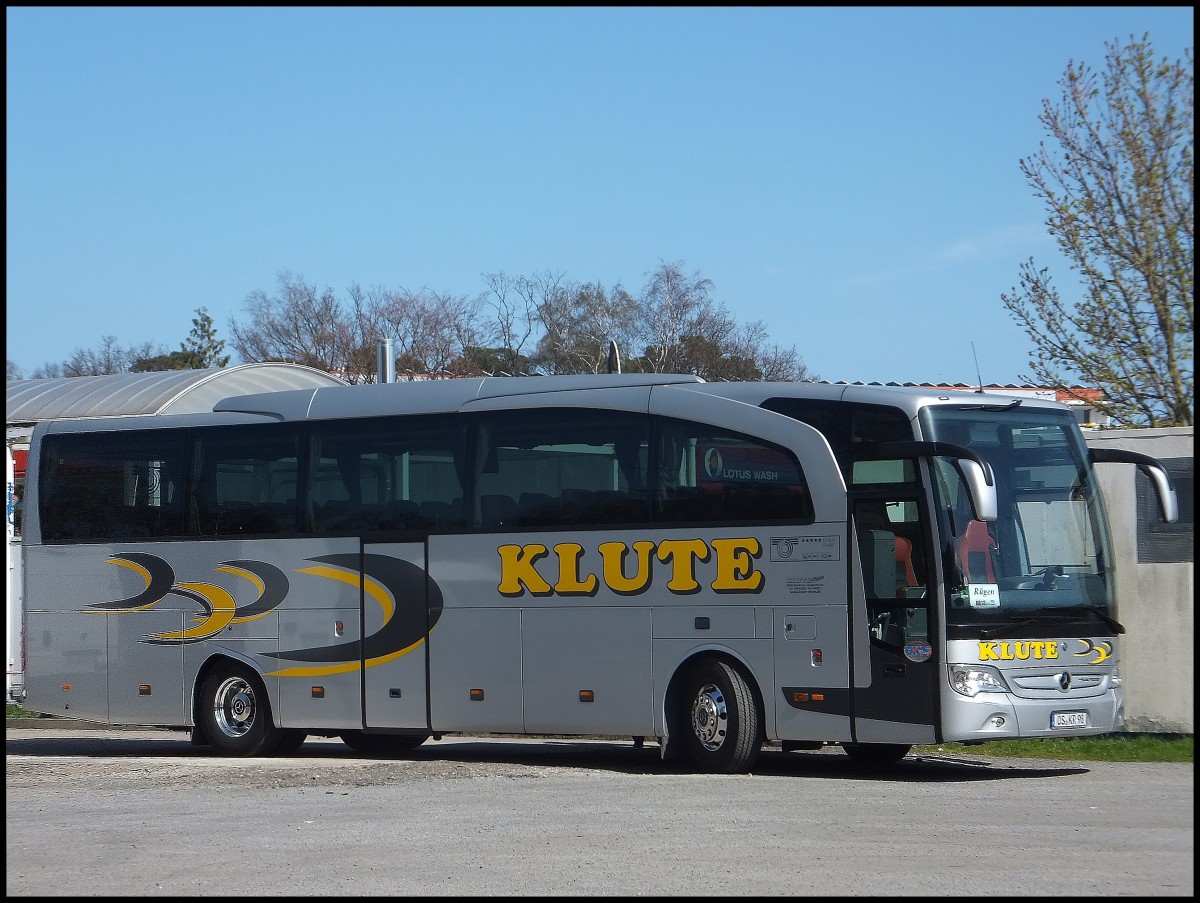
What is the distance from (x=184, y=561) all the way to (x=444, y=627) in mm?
3336

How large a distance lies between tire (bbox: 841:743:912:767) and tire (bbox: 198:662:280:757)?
242 inches

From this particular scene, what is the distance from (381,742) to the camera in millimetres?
18641

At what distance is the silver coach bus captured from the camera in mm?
13914

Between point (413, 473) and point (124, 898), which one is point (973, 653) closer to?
point (413, 473)

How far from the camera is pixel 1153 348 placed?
68.4ft

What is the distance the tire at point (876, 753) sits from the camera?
15586 mm

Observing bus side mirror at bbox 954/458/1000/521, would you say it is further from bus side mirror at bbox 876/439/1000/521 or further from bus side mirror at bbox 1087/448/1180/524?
bus side mirror at bbox 1087/448/1180/524

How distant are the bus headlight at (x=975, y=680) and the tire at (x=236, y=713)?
299 inches

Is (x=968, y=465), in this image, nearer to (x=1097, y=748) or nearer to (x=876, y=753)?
(x=876, y=753)

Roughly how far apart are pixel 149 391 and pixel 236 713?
650 inches

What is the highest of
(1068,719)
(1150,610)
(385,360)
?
(385,360)

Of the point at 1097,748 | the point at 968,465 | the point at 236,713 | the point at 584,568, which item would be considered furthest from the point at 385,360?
the point at 968,465

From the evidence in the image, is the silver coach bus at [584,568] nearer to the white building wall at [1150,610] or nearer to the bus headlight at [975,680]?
the bus headlight at [975,680]

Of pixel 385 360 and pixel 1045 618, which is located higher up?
pixel 385 360
